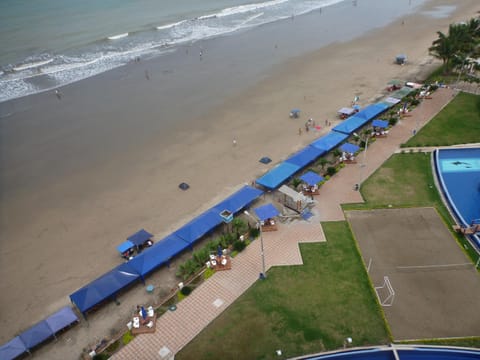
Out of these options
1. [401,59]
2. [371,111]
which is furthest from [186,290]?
[401,59]

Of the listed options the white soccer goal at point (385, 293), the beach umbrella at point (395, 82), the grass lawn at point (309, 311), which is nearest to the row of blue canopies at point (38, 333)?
the grass lawn at point (309, 311)

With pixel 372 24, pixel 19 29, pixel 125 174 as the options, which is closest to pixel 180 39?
pixel 19 29

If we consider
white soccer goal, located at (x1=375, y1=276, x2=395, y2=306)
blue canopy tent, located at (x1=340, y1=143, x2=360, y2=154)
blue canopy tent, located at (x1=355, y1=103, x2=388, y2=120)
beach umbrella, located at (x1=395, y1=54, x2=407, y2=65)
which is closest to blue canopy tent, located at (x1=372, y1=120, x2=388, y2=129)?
blue canopy tent, located at (x1=355, y1=103, x2=388, y2=120)

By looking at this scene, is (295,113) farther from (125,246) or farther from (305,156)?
(125,246)

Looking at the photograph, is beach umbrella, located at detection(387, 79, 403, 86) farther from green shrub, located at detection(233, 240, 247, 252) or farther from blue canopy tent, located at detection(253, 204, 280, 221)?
green shrub, located at detection(233, 240, 247, 252)

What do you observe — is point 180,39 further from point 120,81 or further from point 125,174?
point 125,174

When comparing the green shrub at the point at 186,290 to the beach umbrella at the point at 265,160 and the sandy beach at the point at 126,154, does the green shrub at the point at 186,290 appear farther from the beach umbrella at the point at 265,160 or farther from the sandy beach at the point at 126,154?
the beach umbrella at the point at 265,160
